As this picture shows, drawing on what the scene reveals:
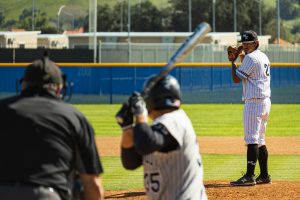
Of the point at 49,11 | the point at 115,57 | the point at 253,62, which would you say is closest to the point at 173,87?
the point at 253,62

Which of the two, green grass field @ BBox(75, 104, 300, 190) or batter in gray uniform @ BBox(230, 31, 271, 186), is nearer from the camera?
batter in gray uniform @ BBox(230, 31, 271, 186)

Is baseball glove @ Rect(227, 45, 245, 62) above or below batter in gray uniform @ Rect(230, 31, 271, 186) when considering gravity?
above

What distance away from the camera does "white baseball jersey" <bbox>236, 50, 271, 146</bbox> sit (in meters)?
11.7

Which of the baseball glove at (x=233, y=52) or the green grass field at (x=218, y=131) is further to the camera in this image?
the green grass field at (x=218, y=131)

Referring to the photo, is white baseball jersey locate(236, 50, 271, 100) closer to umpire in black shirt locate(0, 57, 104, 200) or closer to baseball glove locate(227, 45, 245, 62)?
baseball glove locate(227, 45, 245, 62)

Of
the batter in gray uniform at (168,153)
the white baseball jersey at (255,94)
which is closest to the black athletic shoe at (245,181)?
the white baseball jersey at (255,94)

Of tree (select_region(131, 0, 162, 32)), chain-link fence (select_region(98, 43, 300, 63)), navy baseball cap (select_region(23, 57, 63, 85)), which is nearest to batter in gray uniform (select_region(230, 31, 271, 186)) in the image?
navy baseball cap (select_region(23, 57, 63, 85))

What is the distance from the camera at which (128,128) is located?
555 centimetres

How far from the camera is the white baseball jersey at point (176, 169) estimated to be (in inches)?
225

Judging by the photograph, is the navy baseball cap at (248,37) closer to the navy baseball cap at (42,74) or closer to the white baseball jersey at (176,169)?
the white baseball jersey at (176,169)

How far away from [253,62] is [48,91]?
6.71 metres

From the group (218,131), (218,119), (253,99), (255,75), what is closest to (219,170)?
(253,99)

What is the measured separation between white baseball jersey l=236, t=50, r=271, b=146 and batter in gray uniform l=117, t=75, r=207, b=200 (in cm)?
598

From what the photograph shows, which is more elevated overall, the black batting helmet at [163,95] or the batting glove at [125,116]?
the black batting helmet at [163,95]
